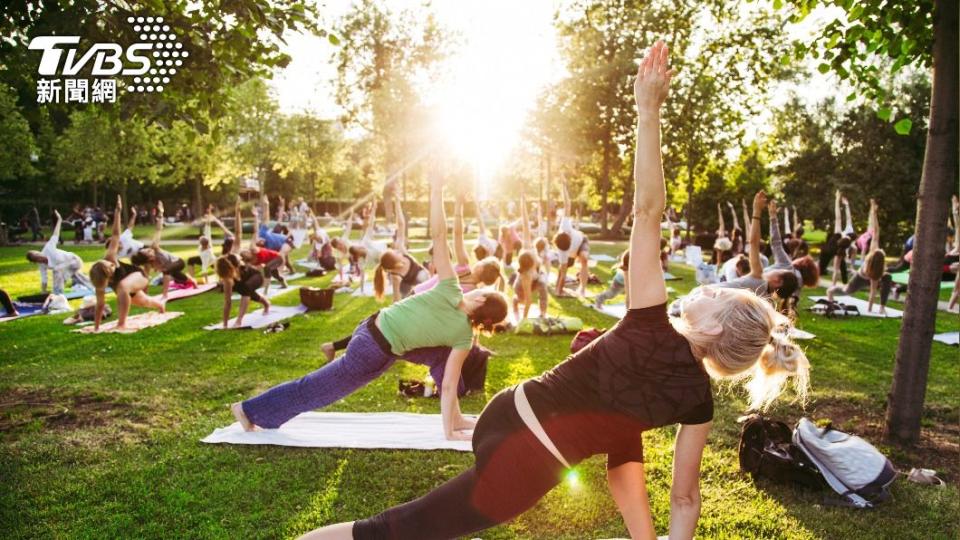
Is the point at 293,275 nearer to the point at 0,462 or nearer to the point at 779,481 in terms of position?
the point at 0,462

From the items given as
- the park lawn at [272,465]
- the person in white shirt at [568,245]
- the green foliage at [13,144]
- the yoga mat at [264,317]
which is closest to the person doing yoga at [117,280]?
the yoga mat at [264,317]

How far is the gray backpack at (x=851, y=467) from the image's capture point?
15.1ft

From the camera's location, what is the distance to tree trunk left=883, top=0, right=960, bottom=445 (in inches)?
209

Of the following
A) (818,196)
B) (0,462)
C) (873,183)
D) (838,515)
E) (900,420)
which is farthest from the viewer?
(818,196)

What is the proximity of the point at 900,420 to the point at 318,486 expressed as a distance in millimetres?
5212

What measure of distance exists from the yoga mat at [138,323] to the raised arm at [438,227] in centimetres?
871

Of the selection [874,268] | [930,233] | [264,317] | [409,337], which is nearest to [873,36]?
[930,233]

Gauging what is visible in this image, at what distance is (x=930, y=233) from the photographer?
543 cm

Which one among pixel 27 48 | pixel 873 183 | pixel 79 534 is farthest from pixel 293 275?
pixel 873 183

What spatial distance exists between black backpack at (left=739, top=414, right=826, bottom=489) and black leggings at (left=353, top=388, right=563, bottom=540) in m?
3.27

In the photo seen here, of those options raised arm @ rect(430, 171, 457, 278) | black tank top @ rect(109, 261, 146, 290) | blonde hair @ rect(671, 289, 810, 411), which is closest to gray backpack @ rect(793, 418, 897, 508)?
blonde hair @ rect(671, 289, 810, 411)

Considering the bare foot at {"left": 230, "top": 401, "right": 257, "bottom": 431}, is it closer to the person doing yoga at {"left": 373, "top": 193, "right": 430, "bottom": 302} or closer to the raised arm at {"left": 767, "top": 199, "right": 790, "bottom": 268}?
the person doing yoga at {"left": 373, "top": 193, "right": 430, "bottom": 302}

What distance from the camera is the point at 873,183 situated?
29.8m

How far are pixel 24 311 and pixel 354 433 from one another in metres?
11.3
